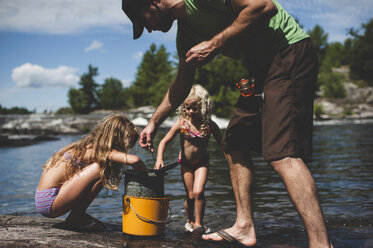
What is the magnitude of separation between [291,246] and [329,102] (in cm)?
4496

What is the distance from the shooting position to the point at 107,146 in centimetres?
358

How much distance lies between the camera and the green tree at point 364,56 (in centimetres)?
6631

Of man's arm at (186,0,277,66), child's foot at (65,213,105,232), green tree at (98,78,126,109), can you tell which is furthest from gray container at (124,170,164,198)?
green tree at (98,78,126,109)

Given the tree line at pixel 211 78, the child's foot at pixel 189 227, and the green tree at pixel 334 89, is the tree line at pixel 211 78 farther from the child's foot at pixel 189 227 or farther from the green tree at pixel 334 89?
the child's foot at pixel 189 227

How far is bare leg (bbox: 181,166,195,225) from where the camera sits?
13.5 feet

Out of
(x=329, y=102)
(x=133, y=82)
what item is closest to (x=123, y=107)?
(x=133, y=82)

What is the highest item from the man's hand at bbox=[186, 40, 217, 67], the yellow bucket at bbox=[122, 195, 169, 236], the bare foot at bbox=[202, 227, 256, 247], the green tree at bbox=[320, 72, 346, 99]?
the green tree at bbox=[320, 72, 346, 99]

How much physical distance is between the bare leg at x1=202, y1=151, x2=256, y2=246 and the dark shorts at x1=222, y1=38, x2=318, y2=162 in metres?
0.59

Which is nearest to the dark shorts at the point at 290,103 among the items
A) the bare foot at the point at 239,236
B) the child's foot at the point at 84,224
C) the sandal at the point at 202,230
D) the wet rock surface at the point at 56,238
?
the bare foot at the point at 239,236

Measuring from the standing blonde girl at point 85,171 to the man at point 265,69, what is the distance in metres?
1.06

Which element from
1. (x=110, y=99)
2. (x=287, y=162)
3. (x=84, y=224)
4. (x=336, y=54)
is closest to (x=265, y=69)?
(x=287, y=162)

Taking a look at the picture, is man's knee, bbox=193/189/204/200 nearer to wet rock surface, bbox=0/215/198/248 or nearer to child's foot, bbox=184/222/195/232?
child's foot, bbox=184/222/195/232

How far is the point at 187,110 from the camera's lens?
452 cm

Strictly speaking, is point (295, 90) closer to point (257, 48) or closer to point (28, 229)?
point (257, 48)
